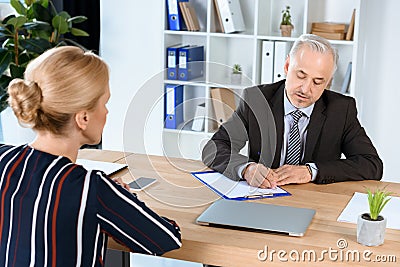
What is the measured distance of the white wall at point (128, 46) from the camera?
4.21 m

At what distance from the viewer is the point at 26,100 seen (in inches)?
59.7

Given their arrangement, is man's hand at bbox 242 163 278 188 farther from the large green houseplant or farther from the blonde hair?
the large green houseplant

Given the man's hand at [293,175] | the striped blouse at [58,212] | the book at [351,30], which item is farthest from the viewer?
the book at [351,30]

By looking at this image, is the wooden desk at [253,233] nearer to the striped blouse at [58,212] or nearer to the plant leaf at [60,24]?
the striped blouse at [58,212]

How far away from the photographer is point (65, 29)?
3.61m

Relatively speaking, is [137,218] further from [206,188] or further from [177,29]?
[177,29]

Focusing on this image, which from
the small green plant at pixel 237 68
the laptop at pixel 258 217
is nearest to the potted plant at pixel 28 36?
the small green plant at pixel 237 68

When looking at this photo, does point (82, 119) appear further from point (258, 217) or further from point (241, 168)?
point (241, 168)

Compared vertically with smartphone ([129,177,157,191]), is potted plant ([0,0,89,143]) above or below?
above

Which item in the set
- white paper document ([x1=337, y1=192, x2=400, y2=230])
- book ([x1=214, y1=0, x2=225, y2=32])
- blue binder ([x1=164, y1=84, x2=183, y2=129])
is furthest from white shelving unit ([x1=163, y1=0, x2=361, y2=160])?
white paper document ([x1=337, y1=192, x2=400, y2=230])

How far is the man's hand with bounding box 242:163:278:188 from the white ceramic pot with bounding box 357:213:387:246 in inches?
19.8

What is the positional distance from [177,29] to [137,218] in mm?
2667

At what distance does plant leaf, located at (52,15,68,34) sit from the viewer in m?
3.57

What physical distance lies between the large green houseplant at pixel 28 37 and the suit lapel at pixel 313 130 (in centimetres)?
164
